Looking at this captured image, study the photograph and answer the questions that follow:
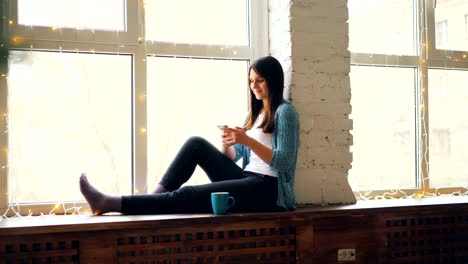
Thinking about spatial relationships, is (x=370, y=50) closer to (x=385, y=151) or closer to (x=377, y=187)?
(x=385, y=151)

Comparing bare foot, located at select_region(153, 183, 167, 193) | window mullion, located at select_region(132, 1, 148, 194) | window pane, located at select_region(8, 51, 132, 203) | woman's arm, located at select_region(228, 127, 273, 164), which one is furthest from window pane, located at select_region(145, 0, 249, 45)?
bare foot, located at select_region(153, 183, 167, 193)

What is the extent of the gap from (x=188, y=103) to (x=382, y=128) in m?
1.14

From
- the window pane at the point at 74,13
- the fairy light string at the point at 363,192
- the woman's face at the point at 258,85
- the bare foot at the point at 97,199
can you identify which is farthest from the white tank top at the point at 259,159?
the window pane at the point at 74,13

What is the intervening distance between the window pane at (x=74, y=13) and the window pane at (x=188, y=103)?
26cm

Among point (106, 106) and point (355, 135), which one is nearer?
point (106, 106)

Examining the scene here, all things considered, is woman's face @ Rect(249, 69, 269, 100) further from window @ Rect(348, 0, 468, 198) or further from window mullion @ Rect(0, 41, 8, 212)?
window mullion @ Rect(0, 41, 8, 212)

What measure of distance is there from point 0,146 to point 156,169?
2.32ft

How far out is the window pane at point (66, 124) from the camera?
2.34m

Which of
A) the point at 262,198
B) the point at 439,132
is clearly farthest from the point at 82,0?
the point at 439,132

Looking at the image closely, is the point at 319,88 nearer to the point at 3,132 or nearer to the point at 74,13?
the point at 74,13

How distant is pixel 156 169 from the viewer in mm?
2551

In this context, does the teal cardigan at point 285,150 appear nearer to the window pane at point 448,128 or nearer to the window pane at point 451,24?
the window pane at point 448,128

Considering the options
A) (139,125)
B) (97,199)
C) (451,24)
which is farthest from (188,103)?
(451,24)

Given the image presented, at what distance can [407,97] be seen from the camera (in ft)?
9.95
